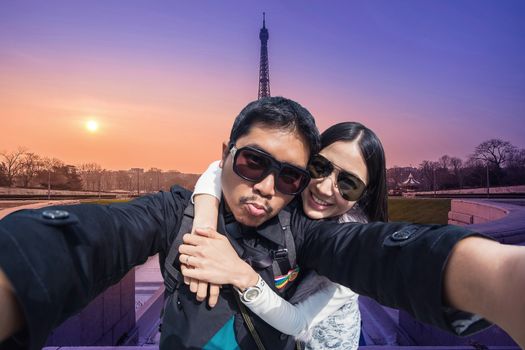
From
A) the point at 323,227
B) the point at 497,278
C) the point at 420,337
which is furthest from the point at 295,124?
the point at 420,337

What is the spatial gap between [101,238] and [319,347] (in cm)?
176

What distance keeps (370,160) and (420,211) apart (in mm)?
30245

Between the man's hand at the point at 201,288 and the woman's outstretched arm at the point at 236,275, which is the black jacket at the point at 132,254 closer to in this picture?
the man's hand at the point at 201,288

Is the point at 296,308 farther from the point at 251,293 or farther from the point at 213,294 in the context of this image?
the point at 213,294

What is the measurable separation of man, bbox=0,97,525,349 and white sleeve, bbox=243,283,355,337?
82 mm

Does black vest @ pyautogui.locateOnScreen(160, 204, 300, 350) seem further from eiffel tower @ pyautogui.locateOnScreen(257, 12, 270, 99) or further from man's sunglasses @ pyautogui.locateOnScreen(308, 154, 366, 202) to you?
eiffel tower @ pyautogui.locateOnScreen(257, 12, 270, 99)

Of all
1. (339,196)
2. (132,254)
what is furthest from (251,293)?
(339,196)

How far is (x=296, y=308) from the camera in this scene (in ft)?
6.38

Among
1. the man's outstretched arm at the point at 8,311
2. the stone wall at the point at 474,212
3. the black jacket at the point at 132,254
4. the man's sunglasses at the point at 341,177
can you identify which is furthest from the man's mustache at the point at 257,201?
the stone wall at the point at 474,212

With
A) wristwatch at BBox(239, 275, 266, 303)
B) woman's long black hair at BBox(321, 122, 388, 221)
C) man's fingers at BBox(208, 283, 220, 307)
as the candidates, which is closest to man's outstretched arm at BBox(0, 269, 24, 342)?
man's fingers at BBox(208, 283, 220, 307)

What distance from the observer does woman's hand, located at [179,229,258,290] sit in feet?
5.09

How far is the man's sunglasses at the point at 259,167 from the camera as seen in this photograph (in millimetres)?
1858

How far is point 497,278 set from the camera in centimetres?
102

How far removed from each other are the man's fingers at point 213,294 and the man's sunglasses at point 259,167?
60 cm
